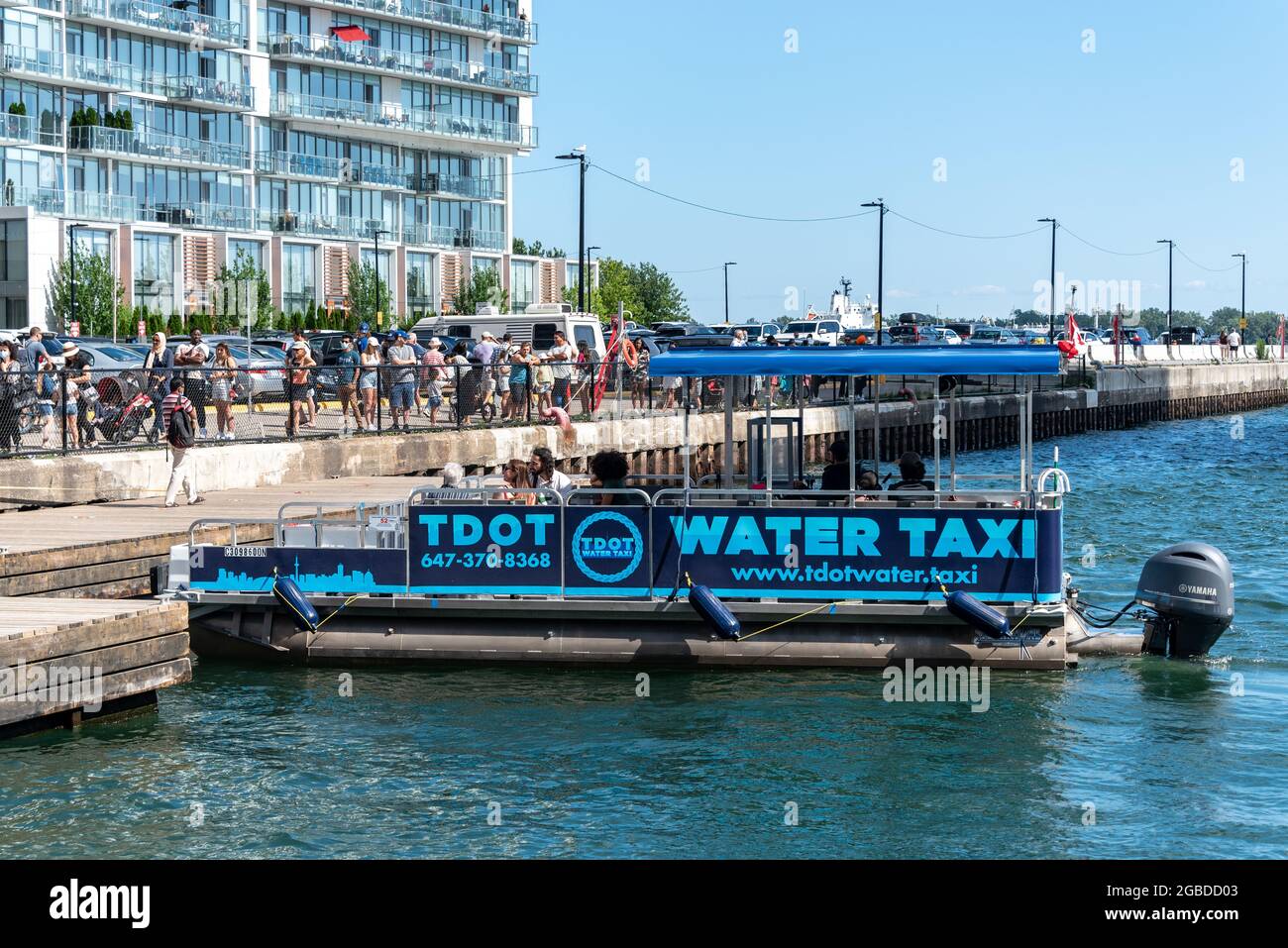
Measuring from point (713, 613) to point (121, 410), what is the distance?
46.0ft

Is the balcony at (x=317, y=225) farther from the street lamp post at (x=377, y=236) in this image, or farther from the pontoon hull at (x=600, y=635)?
the pontoon hull at (x=600, y=635)

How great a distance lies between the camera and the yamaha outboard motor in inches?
702

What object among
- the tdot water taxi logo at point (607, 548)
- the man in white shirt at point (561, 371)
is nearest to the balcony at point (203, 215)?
the man in white shirt at point (561, 371)

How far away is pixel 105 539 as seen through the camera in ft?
→ 66.8

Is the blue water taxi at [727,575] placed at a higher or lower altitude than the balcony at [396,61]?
lower

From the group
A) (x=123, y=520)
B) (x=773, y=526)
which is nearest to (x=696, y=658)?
(x=773, y=526)

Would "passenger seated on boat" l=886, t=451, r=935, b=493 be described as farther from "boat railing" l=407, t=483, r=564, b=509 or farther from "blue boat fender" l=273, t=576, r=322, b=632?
"blue boat fender" l=273, t=576, r=322, b=632

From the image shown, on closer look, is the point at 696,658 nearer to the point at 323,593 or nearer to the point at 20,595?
the point at 323,593

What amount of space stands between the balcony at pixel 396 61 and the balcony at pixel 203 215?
9.20m

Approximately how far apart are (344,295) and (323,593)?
74886mm

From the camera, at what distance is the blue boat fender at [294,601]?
58.4ft

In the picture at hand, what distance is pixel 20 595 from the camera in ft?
61.3

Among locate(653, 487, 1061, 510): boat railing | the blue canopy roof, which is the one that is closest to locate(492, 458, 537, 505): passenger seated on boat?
locate(653, 487, 1061, 510): boat railing

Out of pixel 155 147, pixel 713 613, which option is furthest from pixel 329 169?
pixel 713 613
